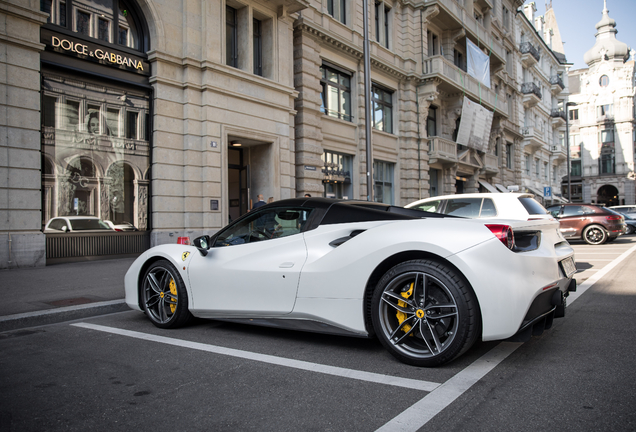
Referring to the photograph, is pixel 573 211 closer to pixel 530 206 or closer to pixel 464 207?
pixel 464 207

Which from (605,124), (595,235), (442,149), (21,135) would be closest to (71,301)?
(21,135)

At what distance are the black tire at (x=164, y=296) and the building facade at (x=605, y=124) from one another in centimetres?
7773

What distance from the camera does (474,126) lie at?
2550cm

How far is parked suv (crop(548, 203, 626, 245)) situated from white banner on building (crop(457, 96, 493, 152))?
853 cm

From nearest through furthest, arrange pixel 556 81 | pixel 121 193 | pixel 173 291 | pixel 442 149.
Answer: pixel 173 291 < pixel 121 193 < pixel 442 149 < pixel 556 81

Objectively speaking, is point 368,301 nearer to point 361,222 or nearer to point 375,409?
point 361,222

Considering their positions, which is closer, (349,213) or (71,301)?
(349,213)

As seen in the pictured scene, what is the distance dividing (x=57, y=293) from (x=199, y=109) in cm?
733

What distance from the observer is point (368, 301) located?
11.6 feet

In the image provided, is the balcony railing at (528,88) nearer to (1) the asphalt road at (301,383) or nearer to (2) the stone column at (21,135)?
(2) the stone column at (21,135)

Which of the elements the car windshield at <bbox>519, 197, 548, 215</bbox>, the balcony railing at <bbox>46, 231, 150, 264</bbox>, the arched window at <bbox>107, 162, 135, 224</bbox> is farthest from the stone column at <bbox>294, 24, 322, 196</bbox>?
the car windshield at <bbox>519, 197, 548, 215</bbox>

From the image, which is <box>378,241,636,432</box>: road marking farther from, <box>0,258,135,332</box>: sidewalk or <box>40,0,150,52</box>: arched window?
<box>40,0,150,52</box>: arched window

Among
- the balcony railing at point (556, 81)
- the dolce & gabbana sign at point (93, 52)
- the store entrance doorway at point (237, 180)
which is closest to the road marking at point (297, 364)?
the dolce & gabbana sign at point (93, 52)

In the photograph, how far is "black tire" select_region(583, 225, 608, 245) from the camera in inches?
633
